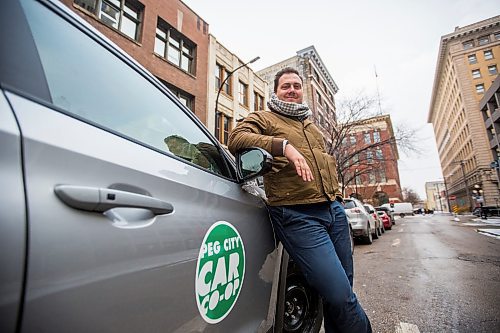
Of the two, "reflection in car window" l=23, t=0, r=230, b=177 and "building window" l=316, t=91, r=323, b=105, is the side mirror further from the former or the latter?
"building window" l=316, t=91, r=323, b=105

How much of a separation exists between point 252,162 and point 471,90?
5880cm

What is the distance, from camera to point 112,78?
41.3 inches

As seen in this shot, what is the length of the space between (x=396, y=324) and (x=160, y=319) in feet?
8.82

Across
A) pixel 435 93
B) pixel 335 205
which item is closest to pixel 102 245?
pixel 335 205

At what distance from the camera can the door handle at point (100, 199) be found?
637mm

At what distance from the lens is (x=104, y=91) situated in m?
0.98

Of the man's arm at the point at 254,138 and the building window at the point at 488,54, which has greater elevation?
the building window at the point at 488,54

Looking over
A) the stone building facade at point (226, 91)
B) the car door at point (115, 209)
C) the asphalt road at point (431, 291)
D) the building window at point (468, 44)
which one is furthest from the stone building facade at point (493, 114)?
the car door at point (115, 209)

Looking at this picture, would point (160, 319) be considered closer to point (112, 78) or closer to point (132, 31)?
point (112, 78)

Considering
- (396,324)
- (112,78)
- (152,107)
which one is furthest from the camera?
(396,324)

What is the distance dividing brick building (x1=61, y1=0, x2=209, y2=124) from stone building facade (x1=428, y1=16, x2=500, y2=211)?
4435 cm

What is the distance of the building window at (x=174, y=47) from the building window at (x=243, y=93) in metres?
4.33

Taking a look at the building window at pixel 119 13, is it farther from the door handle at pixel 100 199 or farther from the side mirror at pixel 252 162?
the door handle at pixel 100 199

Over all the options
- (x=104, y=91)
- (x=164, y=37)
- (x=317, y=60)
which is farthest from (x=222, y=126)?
(x=317, y=60)
